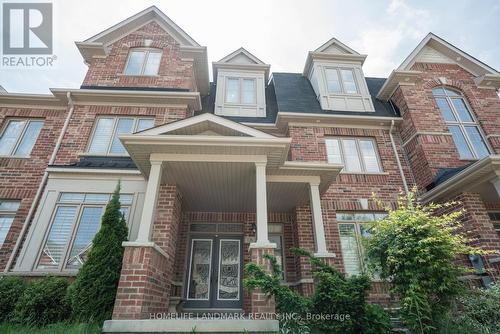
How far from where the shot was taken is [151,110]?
7.82 m

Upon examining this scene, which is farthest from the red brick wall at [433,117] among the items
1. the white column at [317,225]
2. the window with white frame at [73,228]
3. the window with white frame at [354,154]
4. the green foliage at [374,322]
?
the window with white frame at [73,228]

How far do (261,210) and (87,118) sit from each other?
6.22 m

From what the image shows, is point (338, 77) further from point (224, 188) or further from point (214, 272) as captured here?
point (214, 272)

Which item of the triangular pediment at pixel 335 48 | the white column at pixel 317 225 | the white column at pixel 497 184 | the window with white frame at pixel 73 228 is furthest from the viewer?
the triangular pediment at pixel 335 48

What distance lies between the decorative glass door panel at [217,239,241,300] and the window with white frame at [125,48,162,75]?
6.15m

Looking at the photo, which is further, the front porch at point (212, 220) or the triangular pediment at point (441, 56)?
the triangular pediment at point (441, 56)

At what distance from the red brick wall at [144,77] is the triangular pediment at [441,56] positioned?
7669 mm

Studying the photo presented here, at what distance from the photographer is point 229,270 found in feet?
23.6

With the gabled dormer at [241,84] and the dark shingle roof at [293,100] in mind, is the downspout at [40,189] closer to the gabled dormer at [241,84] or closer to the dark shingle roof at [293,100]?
the dark shingle roof at [293,100]

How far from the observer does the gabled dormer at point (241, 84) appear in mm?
9164

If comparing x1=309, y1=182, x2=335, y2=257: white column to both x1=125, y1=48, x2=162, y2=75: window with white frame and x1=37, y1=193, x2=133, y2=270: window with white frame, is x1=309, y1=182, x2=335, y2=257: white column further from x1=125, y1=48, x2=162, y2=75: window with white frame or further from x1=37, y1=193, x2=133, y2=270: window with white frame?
x1=125, y1=48, x2=162, y2=75: window with white frame

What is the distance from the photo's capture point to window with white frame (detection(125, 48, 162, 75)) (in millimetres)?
8664

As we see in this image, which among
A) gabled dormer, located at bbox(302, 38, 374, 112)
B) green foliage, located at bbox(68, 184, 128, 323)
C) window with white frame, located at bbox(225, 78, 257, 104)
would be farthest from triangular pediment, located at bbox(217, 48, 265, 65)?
green foliage, located at bbox(68, 184, 128, 323)

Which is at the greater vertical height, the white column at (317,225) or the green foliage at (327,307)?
the white column at (317,225)
